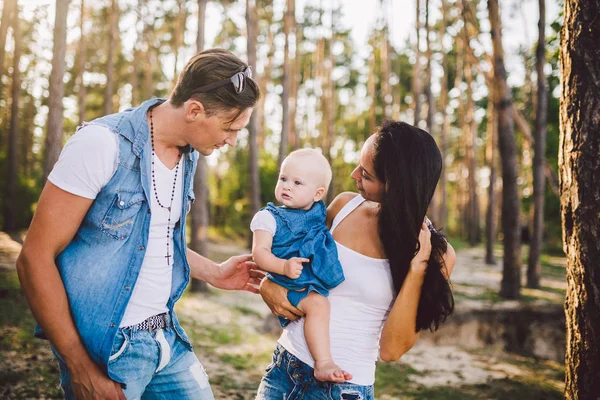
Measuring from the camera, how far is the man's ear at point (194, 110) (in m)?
2.07

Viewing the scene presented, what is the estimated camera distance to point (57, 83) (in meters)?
7.93

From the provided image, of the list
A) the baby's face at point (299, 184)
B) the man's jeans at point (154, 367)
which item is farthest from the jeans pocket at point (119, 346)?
the baby's face at point (299, 184)

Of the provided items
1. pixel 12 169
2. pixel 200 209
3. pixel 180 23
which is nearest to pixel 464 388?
pixel 200 209

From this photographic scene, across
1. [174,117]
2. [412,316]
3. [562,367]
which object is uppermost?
[174,117]

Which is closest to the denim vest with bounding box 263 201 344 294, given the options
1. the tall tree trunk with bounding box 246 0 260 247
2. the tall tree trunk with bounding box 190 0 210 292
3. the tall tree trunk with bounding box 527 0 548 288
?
the tall tree trunk with bounding box 190 0 210 292

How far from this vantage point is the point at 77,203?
69.6 inches

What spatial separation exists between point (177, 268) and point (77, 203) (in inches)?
27.1

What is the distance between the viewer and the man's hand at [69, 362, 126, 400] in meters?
1.85

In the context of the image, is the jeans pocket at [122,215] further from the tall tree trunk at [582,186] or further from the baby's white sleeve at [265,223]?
the tall tree trunk at [582,186]

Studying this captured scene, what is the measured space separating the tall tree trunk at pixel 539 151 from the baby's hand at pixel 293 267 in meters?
11.7

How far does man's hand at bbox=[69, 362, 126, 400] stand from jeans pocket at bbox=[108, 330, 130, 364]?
0.07m

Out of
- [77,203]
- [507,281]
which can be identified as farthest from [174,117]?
[507,281]

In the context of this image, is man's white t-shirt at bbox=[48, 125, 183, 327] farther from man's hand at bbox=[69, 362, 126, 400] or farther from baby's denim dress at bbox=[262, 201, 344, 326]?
baby's denim dress at bbox=[262, 201, 344, 326]

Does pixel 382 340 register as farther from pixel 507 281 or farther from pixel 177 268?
pixel 507 281
